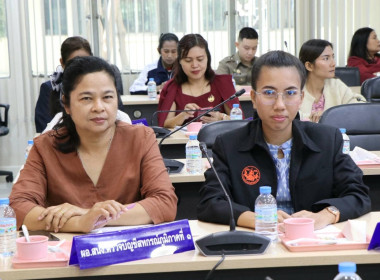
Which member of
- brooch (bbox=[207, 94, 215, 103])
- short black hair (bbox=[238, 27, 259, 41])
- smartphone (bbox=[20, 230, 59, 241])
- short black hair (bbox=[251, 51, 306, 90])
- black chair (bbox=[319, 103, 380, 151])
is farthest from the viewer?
short black hair (bbox=[238, 27, 259, 41])

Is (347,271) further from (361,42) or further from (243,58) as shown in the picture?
(361,42)

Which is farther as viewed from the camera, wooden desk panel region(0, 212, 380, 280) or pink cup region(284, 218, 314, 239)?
pink cup region(284, 218, 314, 239)

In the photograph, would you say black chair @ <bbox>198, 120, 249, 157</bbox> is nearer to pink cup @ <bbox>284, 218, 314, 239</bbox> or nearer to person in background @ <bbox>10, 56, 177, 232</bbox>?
person in background @ <bbox>10, 56, 177, 232</bbox>

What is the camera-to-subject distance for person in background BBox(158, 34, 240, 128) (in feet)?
16.3

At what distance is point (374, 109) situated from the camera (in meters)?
3.82


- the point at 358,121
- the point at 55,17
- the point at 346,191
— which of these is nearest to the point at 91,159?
the point at 346,191

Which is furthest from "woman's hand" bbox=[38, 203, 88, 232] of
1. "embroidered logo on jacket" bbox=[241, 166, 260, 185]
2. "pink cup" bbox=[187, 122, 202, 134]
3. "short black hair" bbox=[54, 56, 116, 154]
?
"pink cup" bbox=[187, 122, 202, 134]

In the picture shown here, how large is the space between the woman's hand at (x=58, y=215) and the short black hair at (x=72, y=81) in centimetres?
30

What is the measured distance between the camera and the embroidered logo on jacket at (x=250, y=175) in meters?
2.50

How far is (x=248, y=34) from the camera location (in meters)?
7.41

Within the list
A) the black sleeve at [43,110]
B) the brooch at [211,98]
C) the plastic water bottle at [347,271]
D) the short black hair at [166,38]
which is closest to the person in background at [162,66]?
the short black hair at [166,38]

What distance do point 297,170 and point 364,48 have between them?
5.42 meters

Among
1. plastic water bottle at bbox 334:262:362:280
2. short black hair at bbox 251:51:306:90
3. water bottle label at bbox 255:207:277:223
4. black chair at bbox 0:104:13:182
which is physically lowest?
black chair at bbox 0:104:13:182

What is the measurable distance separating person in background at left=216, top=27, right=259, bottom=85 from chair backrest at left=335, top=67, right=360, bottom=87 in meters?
0.91
